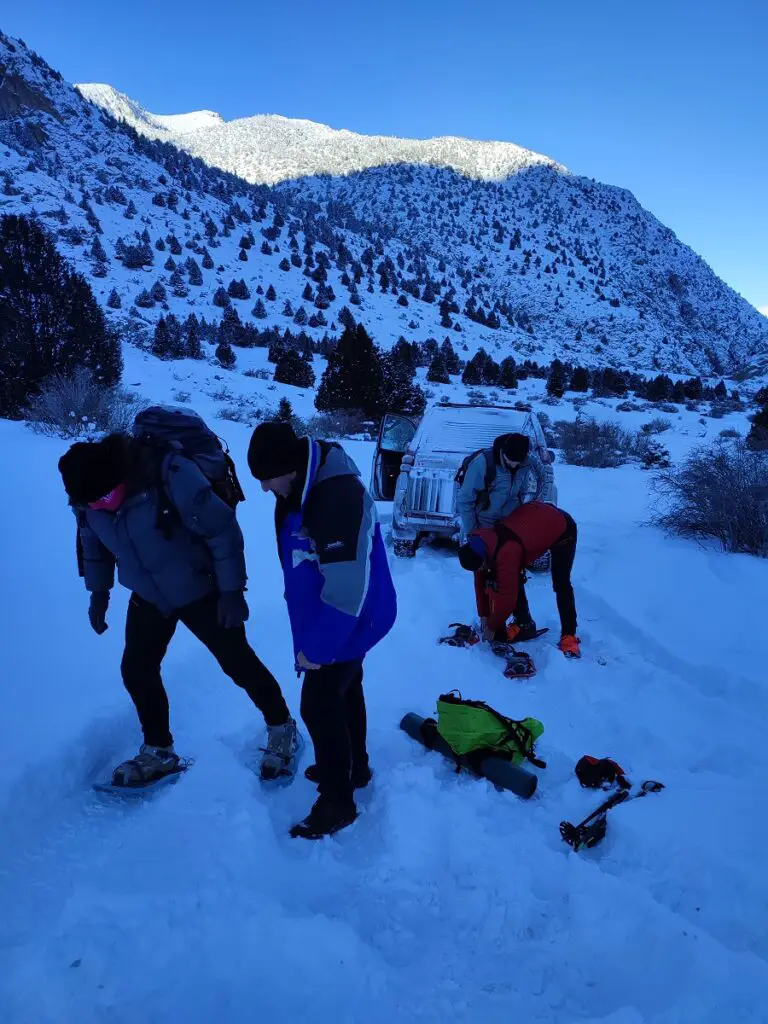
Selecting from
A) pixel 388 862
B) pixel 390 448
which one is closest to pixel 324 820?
pixel 388 862

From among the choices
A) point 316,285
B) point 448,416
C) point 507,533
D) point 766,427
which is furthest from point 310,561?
point 316,285

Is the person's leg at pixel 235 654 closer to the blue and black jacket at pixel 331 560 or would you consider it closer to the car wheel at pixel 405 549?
the blue and black jacket at pixel 331 560

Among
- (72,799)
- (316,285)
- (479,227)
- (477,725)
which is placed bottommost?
(72,799)

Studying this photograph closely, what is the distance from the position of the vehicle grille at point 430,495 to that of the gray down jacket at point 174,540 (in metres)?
4.17

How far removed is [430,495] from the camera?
638 centimetres

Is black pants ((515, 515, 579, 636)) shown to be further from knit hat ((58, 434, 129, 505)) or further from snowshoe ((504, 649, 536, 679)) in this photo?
knit hat ((58, 434, 129, 505))

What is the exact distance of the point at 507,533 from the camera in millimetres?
3746

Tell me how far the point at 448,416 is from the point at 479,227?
93.6m

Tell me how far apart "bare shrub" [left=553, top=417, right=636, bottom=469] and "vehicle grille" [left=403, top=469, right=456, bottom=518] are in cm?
901

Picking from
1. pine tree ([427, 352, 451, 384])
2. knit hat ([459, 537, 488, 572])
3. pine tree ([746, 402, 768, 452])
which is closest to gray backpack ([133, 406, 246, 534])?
knit hat ([459, 537, 488, 572])

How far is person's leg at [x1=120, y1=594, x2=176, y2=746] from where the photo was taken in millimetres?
2359

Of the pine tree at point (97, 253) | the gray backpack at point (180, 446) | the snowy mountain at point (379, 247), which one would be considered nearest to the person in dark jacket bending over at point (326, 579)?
the gray backpack at point (180, 446)

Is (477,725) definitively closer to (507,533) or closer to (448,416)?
(507,533)

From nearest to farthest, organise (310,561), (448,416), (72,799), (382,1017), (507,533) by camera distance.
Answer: (382,1017)
(310,561)
(72,799)
(507,533)
(448,416)
